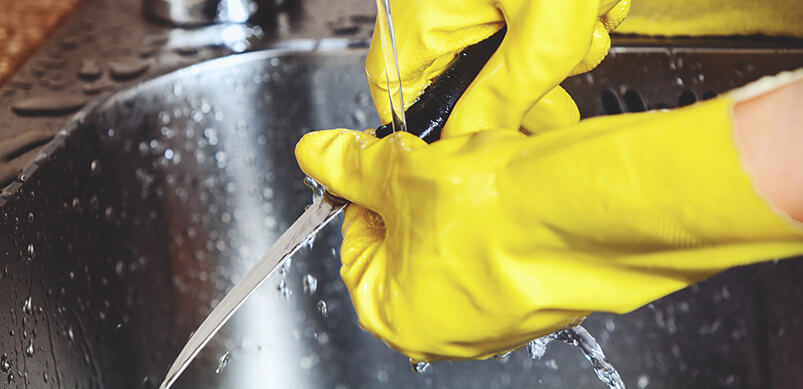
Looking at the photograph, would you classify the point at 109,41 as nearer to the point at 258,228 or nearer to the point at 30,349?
the point at 258,228

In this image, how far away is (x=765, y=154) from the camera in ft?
0.83

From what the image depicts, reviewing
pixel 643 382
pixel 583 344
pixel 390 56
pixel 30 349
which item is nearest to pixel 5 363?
pixel 30 349

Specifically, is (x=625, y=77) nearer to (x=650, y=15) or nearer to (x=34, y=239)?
(x=650, y=15)

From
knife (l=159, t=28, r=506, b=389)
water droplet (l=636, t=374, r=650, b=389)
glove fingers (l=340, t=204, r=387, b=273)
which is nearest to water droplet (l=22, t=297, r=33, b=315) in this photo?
knife (l=159, t=28, r=506, b=389)

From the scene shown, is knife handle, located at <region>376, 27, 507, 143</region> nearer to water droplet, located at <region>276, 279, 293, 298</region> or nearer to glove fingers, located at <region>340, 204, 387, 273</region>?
glove fingers, located at <region>340, 204, 387, 273</region>

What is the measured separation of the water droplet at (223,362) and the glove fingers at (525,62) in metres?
0.41

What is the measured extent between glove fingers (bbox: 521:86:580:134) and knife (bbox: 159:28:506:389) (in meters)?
0.05

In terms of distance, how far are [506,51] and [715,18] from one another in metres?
0.39

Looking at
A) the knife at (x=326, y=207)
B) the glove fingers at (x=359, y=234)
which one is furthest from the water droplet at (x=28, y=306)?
the glove fingers at (x=359, y=234)

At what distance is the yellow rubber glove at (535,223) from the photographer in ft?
0.85

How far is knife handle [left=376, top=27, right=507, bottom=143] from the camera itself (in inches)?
16.5

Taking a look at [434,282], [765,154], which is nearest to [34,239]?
[434,282]

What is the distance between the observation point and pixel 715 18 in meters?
0.69

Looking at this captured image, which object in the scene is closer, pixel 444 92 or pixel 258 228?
pixel 444 92
